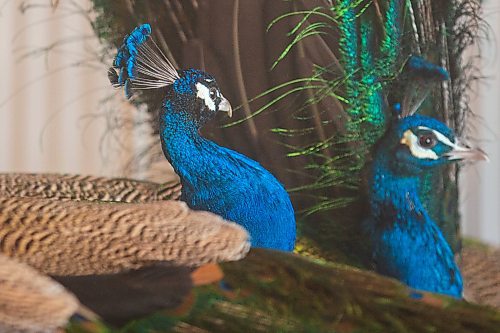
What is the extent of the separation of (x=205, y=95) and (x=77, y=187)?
225 millimetres

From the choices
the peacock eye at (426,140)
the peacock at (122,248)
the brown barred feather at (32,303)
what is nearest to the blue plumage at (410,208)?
the peacock eye at (426,140)

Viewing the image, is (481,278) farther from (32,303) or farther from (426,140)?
(32,303)

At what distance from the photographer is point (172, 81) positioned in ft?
1.40

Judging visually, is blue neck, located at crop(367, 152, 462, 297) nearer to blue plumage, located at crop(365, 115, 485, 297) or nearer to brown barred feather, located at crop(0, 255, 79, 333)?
blue plumage, located at crop(365, 115, 485, 297)

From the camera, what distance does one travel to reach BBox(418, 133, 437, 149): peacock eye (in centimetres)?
43

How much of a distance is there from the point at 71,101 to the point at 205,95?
0.23 metres

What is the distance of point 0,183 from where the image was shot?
1.95ft

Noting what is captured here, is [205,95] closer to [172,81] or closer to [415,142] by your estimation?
[172,81]

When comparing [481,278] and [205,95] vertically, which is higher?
[205,95]

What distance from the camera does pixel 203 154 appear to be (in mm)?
425

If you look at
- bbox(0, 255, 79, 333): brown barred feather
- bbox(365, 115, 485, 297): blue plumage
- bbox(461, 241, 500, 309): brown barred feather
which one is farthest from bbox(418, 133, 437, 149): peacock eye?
bbox(0, 255, 79, 333): brown barred feather

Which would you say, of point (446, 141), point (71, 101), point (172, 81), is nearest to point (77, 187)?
point (71, 101)

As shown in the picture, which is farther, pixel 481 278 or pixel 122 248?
pixel 481 278

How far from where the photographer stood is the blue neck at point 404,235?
431 millimetres
